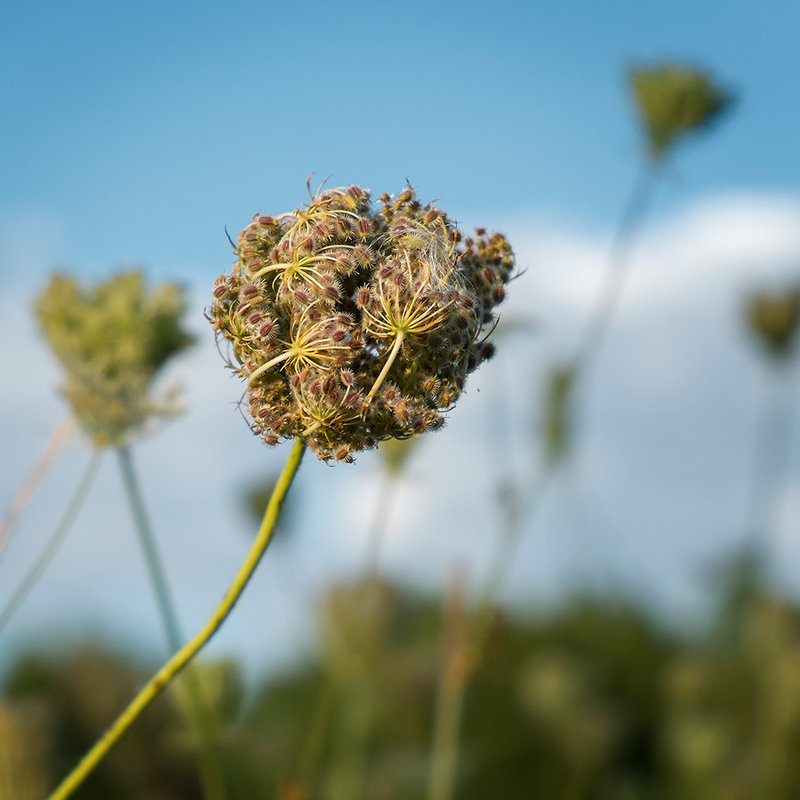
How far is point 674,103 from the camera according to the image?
601 cm

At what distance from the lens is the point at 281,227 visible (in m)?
2.32

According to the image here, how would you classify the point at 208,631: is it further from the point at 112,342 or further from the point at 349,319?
the point at 112,342

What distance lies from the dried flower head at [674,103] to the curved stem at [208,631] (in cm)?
464

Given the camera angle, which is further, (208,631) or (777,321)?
(777,321)

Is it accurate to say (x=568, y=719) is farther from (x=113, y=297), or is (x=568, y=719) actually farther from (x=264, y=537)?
(x=264, y=537)

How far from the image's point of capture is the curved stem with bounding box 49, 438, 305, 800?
79.8 inches

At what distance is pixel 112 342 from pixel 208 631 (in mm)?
2211

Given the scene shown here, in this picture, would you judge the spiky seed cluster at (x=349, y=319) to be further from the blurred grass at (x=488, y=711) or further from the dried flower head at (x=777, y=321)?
the dried flower head at (x=777, y=321)

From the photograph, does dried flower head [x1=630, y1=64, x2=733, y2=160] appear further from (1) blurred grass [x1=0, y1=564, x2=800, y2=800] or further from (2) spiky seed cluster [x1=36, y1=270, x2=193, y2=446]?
(2) spiky seed cluster [x1=36, y1=270, x2=193, y2=446]

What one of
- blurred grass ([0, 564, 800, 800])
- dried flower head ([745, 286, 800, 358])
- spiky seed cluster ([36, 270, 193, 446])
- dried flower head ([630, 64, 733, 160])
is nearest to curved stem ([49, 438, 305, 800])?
blurred grass ([0, 564, 800, 800])

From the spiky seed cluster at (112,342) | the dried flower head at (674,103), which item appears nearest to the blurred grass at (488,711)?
the spiky seed cluster at (112,342)

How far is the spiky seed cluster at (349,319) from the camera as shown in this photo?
2.11m

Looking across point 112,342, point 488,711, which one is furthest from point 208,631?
point 488,711

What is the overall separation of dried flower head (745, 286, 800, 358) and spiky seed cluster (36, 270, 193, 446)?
18.6 ft
